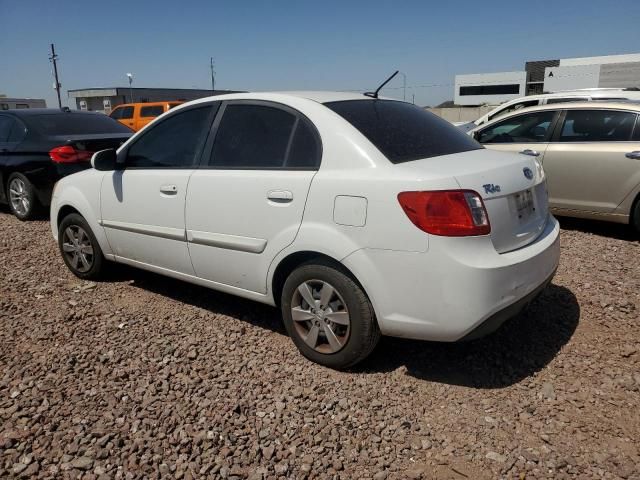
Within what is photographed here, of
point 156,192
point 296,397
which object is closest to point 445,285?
point 296,397

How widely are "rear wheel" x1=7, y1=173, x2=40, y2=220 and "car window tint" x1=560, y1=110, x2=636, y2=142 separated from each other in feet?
23.0

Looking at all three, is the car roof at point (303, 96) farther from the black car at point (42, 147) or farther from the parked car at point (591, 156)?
the black car at point (42, 147)

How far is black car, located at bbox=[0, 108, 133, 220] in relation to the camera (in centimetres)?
671

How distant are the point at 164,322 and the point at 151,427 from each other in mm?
1340

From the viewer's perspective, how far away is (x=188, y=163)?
366 centimetres

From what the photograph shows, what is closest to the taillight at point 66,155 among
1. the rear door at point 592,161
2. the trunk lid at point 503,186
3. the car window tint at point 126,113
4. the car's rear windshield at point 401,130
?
the car's rear windshield at point 401,130

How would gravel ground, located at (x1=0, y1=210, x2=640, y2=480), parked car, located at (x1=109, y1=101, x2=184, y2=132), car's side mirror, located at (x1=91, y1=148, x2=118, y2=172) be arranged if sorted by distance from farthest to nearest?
parked car, located at (x1=109, y1=101, x2=184, y2=132), car's side mirror, located at (x1=91, y1=148, x2=118, y2=172), gravel ground, located at (x1=0, y1=210, x2=640, y2=480)

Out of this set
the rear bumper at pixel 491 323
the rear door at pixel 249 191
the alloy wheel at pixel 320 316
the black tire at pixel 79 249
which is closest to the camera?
the rear bumper at pixel 491 323

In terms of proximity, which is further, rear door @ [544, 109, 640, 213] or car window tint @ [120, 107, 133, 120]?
car window tint @ [120, 107, 133, 120]

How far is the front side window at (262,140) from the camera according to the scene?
3.09 metres

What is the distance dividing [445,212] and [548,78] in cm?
6574

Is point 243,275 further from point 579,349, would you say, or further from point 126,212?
point 579,349

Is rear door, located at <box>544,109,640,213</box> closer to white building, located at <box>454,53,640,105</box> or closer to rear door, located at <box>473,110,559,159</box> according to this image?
rear door, located at <box>473,110,559,159</box>

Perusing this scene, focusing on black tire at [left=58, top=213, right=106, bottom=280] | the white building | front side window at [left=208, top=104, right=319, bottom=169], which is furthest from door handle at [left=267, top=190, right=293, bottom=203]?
the white building
